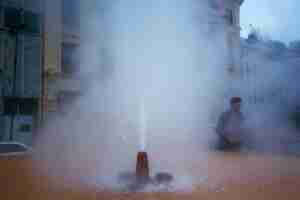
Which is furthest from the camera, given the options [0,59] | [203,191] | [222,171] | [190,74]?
[0,59]

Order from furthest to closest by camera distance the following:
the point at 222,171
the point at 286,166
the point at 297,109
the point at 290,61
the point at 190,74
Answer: the point at 297,109 < the point at 290,61 < the point at 190,74 < the point at 286,166 < the point at 222,171

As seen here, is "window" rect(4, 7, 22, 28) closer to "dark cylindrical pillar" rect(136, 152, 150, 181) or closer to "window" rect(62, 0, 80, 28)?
"window" rect(62, 0, 80, 28)

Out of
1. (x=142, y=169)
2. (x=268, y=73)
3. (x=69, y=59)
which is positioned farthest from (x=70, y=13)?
(x=142, y=169)

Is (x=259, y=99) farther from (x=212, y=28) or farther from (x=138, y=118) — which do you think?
(x=138, y=118)

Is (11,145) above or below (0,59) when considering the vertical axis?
below

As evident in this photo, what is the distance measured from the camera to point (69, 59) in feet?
27.6

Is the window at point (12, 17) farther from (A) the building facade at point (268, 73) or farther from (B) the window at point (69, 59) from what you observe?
(A) the building facade at point (268, 73)

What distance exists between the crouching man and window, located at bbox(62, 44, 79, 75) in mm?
3941

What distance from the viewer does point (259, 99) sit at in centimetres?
626

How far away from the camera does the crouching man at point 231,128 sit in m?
5.48

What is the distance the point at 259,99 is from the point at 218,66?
1.52 meters

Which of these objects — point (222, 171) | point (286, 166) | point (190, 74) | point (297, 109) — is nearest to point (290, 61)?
point (297, 109)

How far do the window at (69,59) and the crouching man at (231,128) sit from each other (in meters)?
3.94

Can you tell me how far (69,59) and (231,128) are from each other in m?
4.77
